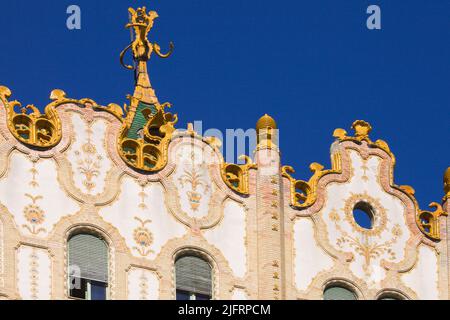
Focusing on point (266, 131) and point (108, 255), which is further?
point (266, 131)

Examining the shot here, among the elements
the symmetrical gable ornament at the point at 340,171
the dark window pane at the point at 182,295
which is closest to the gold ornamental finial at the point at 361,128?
the symmetrical gable ornament at the point at 340,171

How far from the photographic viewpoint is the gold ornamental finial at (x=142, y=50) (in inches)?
3169

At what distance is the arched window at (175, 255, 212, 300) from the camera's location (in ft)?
252

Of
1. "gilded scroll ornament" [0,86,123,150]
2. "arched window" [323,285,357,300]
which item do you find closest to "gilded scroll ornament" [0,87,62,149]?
"gilded scroll ornament" [0,86,123,150]

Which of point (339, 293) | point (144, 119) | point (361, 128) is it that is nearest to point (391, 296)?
point (339, 293)

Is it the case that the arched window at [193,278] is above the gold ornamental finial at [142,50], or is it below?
below

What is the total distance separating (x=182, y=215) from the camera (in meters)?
77.4

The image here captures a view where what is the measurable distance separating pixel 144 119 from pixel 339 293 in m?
6.47

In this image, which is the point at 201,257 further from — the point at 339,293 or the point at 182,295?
the point at 339,293

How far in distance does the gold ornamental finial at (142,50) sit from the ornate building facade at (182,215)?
3 cm

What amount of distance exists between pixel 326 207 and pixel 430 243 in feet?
9.80

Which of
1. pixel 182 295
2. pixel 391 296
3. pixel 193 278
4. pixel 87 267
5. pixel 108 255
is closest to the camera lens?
pixel 87 267

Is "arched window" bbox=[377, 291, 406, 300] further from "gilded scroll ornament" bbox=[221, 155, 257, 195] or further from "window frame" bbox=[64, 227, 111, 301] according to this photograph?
"window frame" bbox=[64, 227, 111, 301]

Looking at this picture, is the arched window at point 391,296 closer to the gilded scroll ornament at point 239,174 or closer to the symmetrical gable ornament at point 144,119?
the gilded scroll ornament at point 239,174
